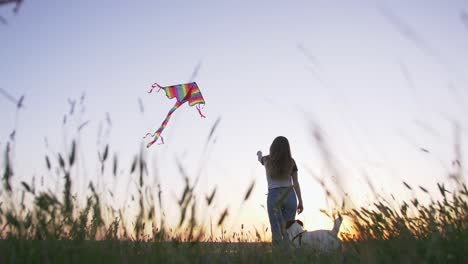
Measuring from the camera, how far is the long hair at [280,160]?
20.4 feet

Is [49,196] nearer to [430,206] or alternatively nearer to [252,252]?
[252,252]

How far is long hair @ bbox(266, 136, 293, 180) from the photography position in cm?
620

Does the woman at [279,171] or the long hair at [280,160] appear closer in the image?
the woman at [279,171]

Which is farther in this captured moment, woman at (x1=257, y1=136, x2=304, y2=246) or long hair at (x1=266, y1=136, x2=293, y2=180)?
long hair at (x1=266, y1=136, x2=293, y2=180)

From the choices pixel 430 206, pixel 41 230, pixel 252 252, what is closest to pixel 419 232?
pixel 430 206

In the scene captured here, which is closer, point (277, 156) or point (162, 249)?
point (162, 249)

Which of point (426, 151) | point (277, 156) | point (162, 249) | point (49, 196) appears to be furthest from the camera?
point (277, 156)

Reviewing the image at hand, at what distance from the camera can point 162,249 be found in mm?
1860

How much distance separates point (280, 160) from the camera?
6.25 m

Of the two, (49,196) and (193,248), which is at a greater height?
(49,196)

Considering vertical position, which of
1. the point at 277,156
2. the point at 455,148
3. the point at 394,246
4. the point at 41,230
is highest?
the point at 277,156

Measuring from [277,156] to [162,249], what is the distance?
14.7ft

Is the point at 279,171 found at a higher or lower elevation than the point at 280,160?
lower

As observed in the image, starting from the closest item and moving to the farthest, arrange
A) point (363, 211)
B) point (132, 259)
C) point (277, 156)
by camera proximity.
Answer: point (132, 259), point (363, 211), point (277, 156)
